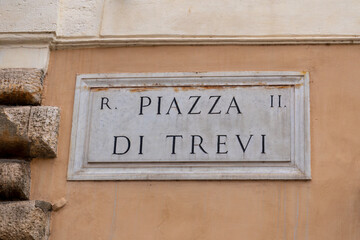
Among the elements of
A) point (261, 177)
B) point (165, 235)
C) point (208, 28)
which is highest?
point (208, 28)

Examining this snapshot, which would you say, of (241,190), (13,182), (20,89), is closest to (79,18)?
(20,89)

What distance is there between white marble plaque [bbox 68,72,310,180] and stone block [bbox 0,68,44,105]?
1.09ft

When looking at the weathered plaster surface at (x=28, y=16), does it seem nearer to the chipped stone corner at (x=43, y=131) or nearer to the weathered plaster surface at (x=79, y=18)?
the weathered plaster surface at (x=79, y=18)

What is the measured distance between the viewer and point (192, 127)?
286 inches

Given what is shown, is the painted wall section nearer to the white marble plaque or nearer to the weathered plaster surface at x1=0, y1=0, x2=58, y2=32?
the weathered plaster surface at x1=0, y1=0, x2=58, y2=32

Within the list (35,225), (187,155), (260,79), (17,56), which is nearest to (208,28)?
(260,79)

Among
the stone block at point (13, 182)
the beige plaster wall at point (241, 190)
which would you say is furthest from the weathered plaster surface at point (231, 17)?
the stone block at point (13, 182)

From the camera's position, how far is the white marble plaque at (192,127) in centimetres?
711

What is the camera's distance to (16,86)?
746 centimetres

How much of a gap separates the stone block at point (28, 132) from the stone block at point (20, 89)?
10cm

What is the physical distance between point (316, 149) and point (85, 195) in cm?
179

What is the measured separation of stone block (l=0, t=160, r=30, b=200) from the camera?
23.4ft

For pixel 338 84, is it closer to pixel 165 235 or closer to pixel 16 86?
pixel 165 235

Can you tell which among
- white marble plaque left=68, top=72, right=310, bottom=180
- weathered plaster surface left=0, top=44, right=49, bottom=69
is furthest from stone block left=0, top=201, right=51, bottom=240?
weathered plaster surface left=0, top=44, right=49, bottom=69
